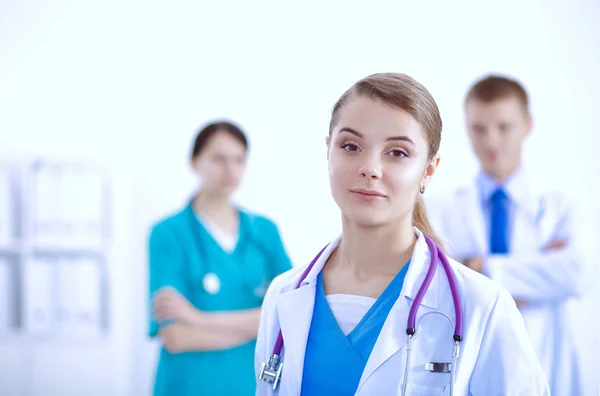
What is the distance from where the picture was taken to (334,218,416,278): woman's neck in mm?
1100

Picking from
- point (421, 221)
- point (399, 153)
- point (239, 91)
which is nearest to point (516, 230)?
point (421, 221)

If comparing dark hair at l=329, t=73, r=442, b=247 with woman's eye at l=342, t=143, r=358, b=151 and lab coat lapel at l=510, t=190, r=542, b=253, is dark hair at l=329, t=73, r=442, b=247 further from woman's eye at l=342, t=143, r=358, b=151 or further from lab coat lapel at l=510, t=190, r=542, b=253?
lab coat lapel at l=510, t=190, r=542, b=253

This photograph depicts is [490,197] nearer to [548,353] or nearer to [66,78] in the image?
[548,353]

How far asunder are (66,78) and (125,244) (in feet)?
3.01

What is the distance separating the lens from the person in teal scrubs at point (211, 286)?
218cm

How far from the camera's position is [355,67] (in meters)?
2.74

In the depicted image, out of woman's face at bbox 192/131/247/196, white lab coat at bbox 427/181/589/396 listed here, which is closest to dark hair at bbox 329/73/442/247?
white lab coat at bbox 427/181/589/396

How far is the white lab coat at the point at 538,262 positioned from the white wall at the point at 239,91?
27cm

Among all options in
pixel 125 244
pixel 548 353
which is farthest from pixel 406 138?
pixel 125 244

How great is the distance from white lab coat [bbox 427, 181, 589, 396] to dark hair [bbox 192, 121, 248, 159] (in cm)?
85

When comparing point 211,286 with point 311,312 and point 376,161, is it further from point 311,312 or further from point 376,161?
point 376,161

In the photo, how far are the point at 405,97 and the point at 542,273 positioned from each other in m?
1.35

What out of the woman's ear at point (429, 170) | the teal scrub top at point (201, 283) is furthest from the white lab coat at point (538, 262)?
the woman's ear at point (429, 170)

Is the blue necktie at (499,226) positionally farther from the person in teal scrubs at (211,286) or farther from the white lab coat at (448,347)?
the white lab coat at (448,347)
